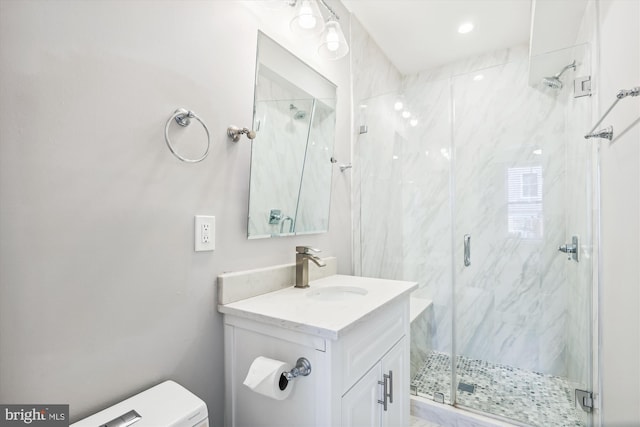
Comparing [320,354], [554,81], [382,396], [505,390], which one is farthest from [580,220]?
[320,354]

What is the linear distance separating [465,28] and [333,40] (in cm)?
128

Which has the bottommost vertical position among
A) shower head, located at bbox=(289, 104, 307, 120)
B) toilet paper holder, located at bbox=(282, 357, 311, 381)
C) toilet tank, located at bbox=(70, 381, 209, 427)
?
toilet tank, located at bbox=(70, 381, 209, 427)

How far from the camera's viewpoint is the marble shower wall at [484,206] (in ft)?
6.65

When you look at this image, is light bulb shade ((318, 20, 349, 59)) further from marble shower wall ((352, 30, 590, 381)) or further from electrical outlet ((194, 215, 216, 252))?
electrical outlet ((194, 215, 216, 252))

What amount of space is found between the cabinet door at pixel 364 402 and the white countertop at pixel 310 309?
240mm

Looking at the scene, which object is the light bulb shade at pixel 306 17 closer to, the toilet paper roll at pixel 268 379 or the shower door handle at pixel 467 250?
the toilet paper roll at pixel 268 379

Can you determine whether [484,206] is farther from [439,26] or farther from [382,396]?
[382,396]

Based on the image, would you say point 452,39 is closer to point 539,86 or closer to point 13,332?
point 539,86

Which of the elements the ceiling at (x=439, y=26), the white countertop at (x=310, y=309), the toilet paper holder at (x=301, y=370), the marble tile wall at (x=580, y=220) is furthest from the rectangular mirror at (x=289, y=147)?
the marble tile wall at (x=580, y=220)

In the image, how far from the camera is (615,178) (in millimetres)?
1267

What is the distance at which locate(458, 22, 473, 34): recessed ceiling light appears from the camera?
7.27ft

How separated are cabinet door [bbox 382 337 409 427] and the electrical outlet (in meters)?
0.82

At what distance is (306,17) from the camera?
4.77ft

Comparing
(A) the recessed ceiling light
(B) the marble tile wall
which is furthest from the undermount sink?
(A) the recessed ceiling light
